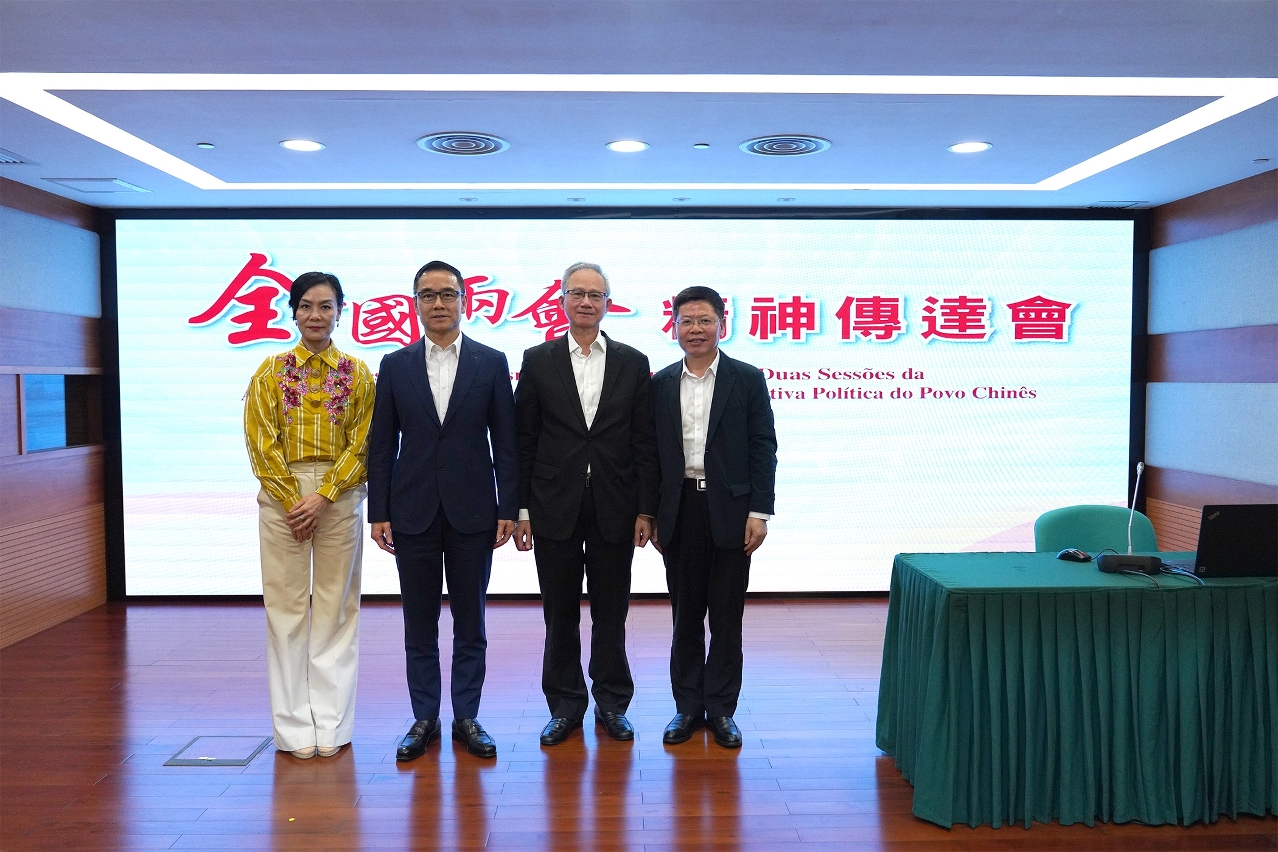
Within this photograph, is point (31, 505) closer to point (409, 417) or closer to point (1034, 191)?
point (409, 417)

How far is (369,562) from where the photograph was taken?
5.50m

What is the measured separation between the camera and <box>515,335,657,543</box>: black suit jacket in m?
3.11

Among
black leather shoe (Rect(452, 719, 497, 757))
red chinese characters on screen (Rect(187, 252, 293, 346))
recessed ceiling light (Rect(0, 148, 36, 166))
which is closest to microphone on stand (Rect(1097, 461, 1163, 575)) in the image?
black leather shoe (Rect(452, 719, 497, 757))

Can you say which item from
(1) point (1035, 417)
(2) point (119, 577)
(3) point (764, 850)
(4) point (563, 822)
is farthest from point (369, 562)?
(1) point (1035, 417)

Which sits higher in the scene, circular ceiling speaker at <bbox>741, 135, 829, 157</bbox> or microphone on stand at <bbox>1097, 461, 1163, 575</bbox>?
circular ceiling speaker at <bbox>741, 135, 829, 157</bbox>

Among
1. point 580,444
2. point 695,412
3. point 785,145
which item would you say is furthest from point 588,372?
point 785,145

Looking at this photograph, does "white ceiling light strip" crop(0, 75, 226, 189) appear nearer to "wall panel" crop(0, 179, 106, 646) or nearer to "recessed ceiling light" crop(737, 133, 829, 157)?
"wall panel" crop(0, 179, 106, 646)

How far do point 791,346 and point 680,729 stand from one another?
2.79 meters

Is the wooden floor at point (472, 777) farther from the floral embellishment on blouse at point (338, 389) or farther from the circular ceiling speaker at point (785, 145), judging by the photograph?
the circular ceiling speaker at point (785, 145)

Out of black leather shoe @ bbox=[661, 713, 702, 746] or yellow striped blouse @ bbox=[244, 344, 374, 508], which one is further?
black leather shoe @ bbox=[661, 713, 702, 746]

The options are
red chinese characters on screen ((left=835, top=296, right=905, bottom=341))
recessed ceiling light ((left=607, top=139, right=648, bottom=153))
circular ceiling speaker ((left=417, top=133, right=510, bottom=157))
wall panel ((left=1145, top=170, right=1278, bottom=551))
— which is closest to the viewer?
circular ceiling speaker ((left=417, top=133, right=510, bottom=157))

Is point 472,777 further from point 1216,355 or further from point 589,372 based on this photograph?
point 1216,355

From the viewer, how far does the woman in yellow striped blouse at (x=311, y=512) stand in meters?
3.04

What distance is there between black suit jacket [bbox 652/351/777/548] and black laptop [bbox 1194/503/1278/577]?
1.33 metres
